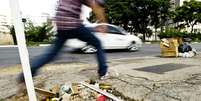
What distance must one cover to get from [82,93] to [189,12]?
39.9 metres

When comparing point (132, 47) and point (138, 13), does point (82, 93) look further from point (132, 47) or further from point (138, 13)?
point (138, 13)

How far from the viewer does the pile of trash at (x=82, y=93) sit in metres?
4.02

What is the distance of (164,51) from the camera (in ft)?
34.7

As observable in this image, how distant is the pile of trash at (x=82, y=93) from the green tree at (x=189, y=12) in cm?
3865

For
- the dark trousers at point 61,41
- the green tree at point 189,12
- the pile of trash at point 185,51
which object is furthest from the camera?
the green tree at point 189,12

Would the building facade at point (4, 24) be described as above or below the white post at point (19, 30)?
below

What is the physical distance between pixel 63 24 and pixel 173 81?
1.91 metres

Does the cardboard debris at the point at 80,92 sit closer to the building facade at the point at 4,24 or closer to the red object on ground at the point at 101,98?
the red object on ground at the point at 101,98

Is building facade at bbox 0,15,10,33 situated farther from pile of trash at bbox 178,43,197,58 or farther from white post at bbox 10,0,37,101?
white post at bbox 10,0,37,101

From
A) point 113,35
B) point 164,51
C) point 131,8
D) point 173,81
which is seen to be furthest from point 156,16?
point 173,81

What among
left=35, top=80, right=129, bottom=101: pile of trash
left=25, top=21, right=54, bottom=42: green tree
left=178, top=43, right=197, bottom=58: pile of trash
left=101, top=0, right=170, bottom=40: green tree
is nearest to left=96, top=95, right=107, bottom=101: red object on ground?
left=35, top=80, right=129, bottom=101: pile of trash

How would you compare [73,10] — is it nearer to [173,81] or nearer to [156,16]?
[173,81]

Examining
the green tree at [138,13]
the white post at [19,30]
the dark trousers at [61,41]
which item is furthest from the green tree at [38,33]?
the white post at [19,30]

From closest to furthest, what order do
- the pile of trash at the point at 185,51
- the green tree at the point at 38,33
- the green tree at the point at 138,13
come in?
the pile of trash at the point at 185,51
the green tree at the point at 38,33
the green tree at the point at 138,13
